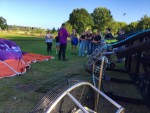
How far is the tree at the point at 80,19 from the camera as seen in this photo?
71450 mm

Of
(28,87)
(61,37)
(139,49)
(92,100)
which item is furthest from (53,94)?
(61,37)

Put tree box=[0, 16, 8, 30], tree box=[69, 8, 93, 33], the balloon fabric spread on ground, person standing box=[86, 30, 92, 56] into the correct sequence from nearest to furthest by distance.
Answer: the balloon fabric spread on ground → person standing box=[86, 30, 92, 56] → tree box=[0, 16, 8, 30] → tree box=[69, 8, 93, 33]

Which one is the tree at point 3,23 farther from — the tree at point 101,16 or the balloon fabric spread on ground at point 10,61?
the balloon fabric spread on ground at point 10,61

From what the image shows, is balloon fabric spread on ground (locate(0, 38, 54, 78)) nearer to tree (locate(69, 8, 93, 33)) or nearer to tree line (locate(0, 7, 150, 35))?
tree line (locate(0, 7, 150, 35))

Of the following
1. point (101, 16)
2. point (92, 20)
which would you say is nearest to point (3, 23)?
point (92, 20)

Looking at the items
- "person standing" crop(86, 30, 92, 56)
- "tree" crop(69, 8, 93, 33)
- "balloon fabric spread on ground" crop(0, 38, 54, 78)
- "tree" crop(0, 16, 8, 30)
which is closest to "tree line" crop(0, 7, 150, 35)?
"tree" crop(69, 8, 93, 33)

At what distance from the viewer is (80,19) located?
7306cm

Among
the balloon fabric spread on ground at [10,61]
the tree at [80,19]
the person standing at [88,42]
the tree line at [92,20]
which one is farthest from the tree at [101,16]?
the balloon fabric spread on ground at [10,61]

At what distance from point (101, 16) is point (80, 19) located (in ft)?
31.7

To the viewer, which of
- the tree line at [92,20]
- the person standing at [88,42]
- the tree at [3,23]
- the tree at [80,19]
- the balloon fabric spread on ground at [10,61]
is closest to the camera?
the balloon fabric spread on ground at [10,61]

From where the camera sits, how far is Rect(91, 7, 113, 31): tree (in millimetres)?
79262

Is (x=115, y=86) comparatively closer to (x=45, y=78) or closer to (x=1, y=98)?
(x=45, y=78)

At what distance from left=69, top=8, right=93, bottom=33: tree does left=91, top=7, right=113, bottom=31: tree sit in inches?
116

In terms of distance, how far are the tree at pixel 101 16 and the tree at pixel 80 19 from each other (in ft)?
9.71
